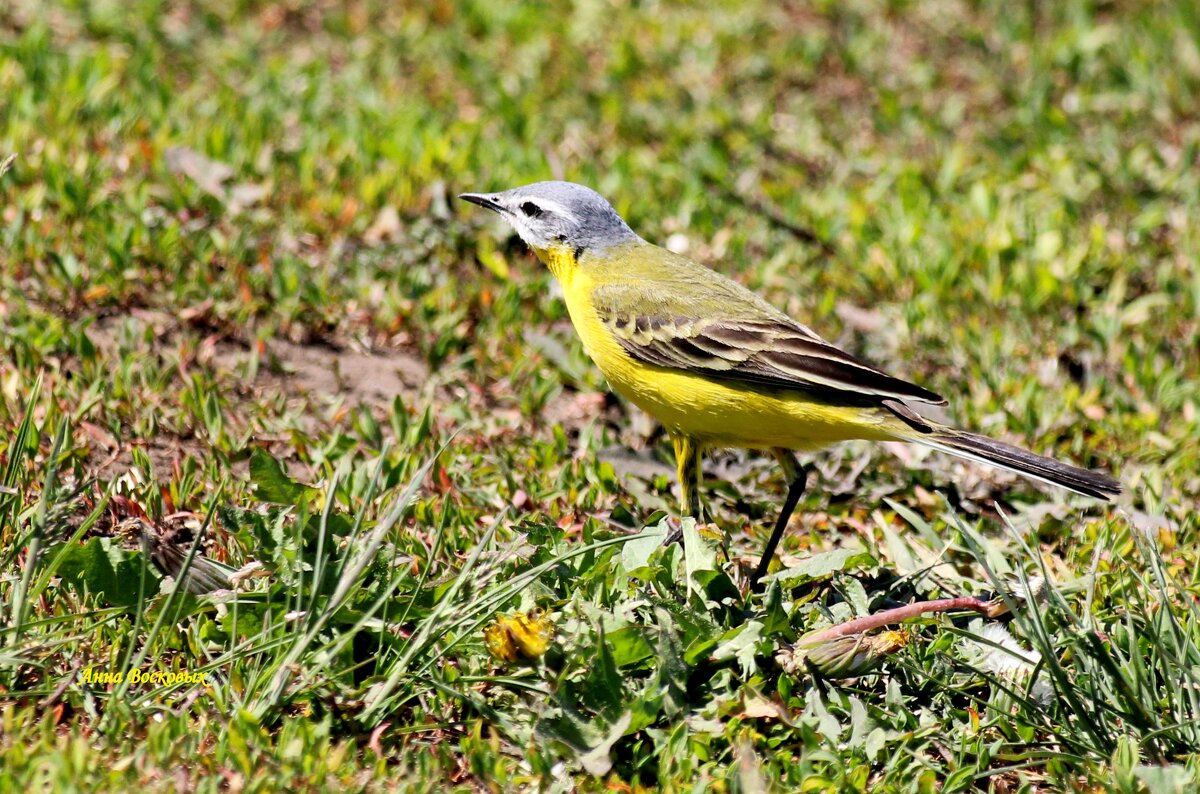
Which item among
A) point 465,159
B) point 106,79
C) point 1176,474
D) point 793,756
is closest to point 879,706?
point 793,756

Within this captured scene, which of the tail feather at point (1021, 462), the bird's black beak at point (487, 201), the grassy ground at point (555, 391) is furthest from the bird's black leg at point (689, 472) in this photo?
the bird's black beak at point (487, 201)

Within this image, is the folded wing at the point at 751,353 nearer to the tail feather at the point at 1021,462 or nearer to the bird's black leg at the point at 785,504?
the tail feather at the point at 1021,462

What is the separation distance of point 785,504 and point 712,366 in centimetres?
64

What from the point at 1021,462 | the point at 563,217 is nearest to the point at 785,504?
the point at 1021,462

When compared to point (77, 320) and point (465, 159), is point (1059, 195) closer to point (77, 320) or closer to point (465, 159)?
point (465, 159)

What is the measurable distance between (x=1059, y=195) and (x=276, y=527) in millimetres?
5798

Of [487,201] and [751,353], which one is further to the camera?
[487,201]

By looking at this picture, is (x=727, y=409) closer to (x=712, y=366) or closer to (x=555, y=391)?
(x=712, y=366)

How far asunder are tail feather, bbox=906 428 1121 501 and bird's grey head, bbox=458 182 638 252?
1.81 meters

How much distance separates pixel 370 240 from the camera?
23.4 feet

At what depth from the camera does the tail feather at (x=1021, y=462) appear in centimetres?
457

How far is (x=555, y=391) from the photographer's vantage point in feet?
20.8

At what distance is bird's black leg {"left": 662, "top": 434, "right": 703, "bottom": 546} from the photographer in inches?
210

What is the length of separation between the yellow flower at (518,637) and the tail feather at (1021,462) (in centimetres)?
175
